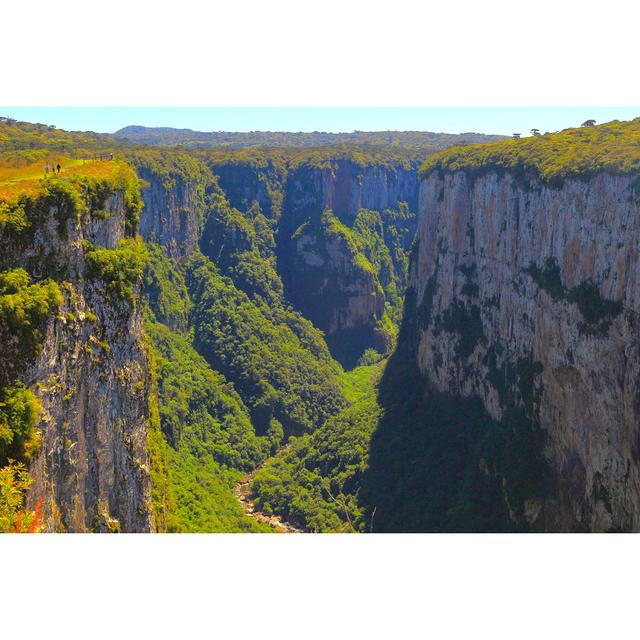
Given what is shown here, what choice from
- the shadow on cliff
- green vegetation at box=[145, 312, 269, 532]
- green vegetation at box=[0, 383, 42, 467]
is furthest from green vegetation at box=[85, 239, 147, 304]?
the shadow on cliff

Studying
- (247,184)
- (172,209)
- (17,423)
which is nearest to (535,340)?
(17,423)

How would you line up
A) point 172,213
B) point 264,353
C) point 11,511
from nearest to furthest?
point 11,511, point 264,353, point 172,213

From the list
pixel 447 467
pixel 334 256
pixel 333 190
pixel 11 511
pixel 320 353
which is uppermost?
pixel 333 190

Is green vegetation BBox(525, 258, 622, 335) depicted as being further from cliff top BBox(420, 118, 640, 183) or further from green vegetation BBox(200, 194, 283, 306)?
green vegetation BBox(200, 194, 283, 306)

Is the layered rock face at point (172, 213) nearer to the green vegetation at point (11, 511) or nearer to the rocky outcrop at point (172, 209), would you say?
the rocky outcrop at point (172, 209)

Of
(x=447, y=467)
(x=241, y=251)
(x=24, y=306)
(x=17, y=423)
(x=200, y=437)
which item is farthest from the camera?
(x=241, y=251)

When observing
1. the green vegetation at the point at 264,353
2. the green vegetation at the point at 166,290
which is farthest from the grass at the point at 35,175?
the green vegetation at the point at 166,290

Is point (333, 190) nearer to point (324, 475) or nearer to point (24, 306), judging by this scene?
point (324, 475)
